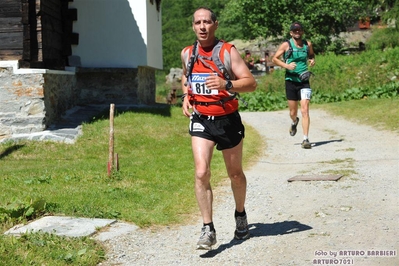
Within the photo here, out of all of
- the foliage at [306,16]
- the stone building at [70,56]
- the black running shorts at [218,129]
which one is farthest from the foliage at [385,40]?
the black running shorts at [218,129]

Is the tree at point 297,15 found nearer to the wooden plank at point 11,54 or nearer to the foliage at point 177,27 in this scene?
Answer: the foliage at point 177,27

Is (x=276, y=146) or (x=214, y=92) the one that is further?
(x=276, y=146)

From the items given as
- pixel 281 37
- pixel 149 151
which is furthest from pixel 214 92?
pixel 281 37

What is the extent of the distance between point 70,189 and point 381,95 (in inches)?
554

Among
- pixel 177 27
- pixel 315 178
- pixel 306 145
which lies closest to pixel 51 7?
pixel 306 145

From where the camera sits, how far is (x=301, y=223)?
281 inches

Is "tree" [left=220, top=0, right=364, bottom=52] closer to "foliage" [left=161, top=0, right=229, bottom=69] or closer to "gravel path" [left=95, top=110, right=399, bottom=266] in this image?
"foliage" [left=161, top=0, right=229, bottom=69]

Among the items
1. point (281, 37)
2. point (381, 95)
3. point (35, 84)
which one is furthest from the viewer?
point (281, 37)

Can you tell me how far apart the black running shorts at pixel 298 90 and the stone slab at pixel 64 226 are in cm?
600

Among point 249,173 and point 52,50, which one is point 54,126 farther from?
point 249,173

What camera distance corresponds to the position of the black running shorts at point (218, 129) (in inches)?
248

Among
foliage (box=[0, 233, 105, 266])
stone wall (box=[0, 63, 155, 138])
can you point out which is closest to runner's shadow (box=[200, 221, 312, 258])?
foliage (box=[0, 233, 105, 266])

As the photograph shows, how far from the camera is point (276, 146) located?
13320 mm

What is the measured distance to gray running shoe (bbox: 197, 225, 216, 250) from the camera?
6.16 meters
